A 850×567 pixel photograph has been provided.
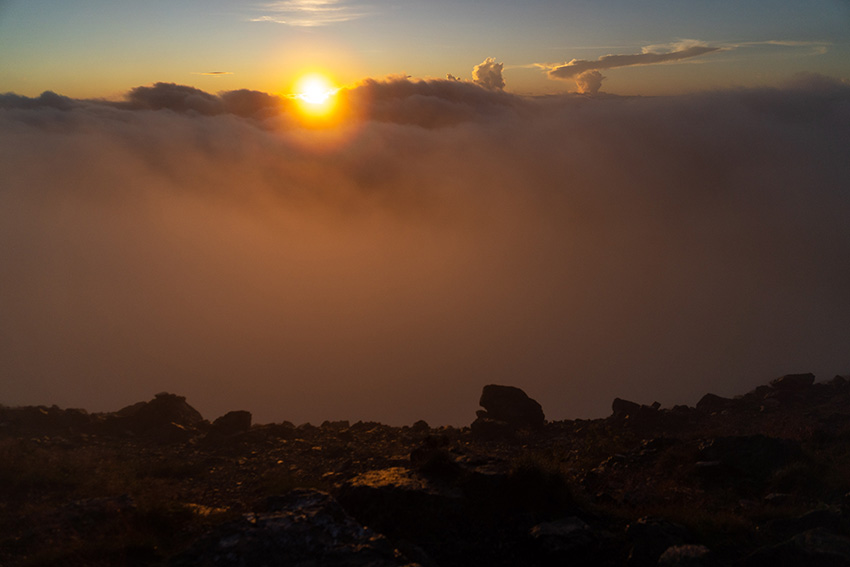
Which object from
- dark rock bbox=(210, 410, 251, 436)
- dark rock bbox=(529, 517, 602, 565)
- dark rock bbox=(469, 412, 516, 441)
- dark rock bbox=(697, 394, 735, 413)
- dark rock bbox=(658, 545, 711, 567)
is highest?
dark rock bbox=(658, 545, 711, 567)

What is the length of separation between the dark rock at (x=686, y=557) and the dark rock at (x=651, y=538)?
321 millimetres

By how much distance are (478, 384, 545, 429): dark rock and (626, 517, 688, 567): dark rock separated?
37.2ft

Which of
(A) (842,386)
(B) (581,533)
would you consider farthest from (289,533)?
(A) (842,386)

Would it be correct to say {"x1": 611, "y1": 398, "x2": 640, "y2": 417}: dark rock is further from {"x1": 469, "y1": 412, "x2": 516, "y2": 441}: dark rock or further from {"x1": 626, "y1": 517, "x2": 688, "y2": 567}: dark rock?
{"x1": 626, "y1": 517, "x2": 688, "y2": 567}: dark rock

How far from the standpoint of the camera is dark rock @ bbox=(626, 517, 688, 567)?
8484 millimetres

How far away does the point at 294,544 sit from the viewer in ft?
26.8

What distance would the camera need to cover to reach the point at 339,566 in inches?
306

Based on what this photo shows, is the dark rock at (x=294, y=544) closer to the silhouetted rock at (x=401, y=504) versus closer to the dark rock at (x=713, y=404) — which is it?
the silhouetted rock at (x=401, y=504)

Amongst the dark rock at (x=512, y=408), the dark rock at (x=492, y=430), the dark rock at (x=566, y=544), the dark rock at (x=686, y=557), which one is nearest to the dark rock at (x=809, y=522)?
the dark rock at (x=686, y=557)

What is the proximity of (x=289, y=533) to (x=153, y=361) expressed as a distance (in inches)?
6766

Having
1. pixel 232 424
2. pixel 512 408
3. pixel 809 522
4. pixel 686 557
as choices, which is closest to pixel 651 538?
pixel 686 557

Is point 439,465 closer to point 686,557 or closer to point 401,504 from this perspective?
point 401,504

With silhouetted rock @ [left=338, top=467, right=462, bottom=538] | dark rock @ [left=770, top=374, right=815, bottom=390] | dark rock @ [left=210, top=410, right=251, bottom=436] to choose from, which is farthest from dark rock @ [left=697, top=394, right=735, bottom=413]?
dark rock @ [left=210, top=410, right=251, bottom=436]

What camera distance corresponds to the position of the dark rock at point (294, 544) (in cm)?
787
